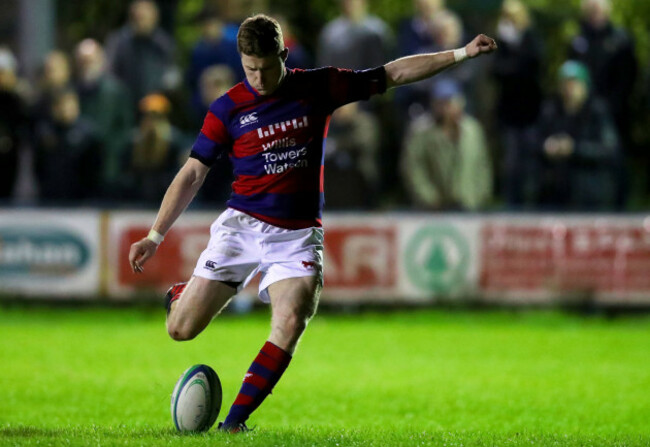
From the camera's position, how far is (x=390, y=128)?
16375 mm

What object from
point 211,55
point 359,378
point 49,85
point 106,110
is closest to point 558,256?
point 359,378

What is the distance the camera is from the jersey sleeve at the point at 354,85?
7203 millimetres

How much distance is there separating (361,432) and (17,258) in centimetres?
819

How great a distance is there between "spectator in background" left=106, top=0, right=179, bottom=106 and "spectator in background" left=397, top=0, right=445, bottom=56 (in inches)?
124

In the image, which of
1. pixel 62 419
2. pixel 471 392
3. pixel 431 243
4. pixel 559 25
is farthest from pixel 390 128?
pixel 62 419

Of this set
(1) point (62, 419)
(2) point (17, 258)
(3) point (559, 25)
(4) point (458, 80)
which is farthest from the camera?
(3) point (559, 25)

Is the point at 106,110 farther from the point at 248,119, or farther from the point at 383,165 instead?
the point at 248,119

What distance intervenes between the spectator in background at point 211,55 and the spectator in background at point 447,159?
8.34 feet

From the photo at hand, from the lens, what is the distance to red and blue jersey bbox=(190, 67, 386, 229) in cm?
709

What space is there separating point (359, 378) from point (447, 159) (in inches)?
200

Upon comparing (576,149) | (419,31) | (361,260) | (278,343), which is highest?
(419,31)

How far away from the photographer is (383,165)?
51.6 feet

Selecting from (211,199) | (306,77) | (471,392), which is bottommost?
(471,392)

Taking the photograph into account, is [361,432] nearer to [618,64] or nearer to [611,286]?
[611,286]
